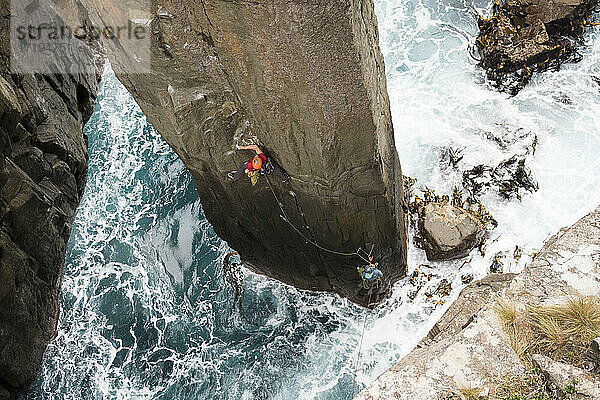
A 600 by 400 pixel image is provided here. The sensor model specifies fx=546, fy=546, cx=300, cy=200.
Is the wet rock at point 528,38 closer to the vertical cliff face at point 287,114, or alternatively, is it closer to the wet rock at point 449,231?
the wet rock at point 449,231

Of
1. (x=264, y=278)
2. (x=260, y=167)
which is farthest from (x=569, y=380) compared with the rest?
(x=264, y=278)

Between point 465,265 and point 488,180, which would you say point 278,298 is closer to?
point 465,265

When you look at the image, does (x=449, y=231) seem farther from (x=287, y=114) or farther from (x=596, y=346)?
(x=596, y=346)

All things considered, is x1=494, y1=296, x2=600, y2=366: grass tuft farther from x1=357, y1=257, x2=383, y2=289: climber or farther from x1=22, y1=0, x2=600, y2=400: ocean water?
x1=22, y1=0, x2=600, y2=400: ocean water

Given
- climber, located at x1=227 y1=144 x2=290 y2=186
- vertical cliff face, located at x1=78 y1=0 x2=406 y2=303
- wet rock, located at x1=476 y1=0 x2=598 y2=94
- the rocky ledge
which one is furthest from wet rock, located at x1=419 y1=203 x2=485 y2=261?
the rocky ledge

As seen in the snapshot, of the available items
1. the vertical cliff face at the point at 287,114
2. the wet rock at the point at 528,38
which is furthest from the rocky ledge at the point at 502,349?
the wet rock at the point at 528,38

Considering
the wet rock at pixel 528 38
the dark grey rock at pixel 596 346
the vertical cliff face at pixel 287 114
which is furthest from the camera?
the wet rock at pixel 528 38
